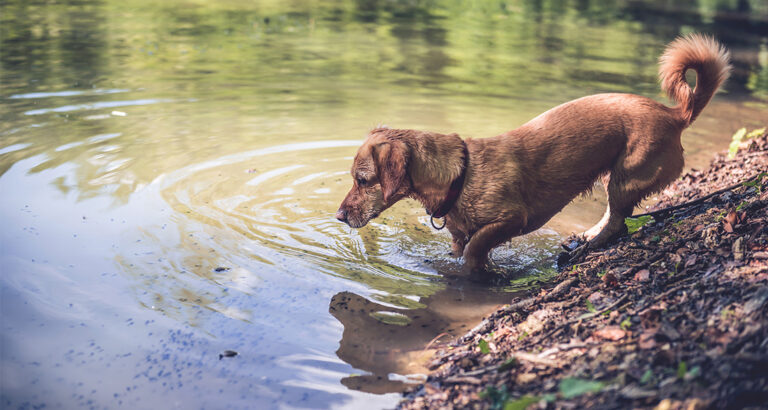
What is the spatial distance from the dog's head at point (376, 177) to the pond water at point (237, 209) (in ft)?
1.26

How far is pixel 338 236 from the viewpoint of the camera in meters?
5.44

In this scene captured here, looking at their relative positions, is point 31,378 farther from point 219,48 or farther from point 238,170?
point 219,48

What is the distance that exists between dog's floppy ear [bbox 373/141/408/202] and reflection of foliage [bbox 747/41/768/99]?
8.03 meters

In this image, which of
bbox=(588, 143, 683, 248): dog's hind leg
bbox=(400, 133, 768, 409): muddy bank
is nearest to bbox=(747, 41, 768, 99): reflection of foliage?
bbox=(588, 143, 683, 248): dog's hind leg

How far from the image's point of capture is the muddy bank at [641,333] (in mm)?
2539

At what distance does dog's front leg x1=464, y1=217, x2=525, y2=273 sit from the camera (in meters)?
4.76

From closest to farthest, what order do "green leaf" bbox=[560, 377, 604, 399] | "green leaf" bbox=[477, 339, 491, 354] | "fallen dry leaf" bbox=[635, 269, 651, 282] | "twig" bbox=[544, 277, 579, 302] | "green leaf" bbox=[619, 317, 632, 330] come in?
"green leaf" bbox=[560, 377, 604, 399], "green leaf" bbox=[619, 317, 632, 330], "green leaf" bbox=[477, 339, 491, 354], "fallen dry leaf" bbox=[635, 269, 651, 282], "twig" bbox=[544, 277, 579, 302]

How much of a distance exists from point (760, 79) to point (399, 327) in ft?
34.2

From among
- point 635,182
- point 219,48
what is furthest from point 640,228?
point 219,48

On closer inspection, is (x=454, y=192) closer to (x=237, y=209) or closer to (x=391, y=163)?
(x=391, y=163)

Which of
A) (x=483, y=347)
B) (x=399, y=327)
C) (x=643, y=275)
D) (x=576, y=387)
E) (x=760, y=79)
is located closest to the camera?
(x=576, y=387)

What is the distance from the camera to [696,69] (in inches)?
195

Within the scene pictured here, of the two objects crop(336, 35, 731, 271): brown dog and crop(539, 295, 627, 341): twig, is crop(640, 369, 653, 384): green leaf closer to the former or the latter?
crop(539, 295, 627, 341): twig

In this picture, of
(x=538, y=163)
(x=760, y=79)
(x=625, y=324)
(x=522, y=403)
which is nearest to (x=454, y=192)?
(x=538, y=163)
